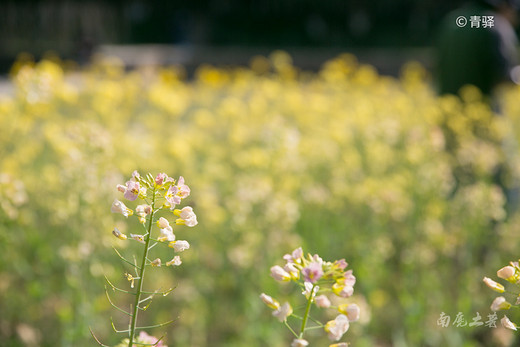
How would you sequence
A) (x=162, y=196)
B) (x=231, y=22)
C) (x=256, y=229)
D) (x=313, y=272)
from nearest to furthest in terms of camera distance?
(x=313, y=272) < (x=162, y=196) < (x=256, y=229) < (x=231, y=22)

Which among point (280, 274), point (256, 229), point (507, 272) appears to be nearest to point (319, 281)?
point (280, 274)

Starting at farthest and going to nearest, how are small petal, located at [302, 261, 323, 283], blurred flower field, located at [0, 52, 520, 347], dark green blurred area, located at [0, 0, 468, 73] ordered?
dark green blurred area, located at [0, 0, 468, 73] → blurred flower field, located at [0, 52, 520, 347] → small petal, located at [302, 261, 323, 283]

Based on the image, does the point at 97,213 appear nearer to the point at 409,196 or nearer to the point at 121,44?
the point at 409,196

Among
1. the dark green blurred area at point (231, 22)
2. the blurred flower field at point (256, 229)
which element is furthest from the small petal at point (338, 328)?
the dark green blurred area at point (231, 22)

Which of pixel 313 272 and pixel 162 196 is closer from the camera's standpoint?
pixel 313 272

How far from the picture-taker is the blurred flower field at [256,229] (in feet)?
8.51

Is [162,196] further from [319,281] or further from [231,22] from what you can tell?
[231,22]

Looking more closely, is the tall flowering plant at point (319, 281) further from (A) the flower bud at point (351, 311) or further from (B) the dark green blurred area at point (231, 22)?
(B) the dark green blurred area at point (231, 22)

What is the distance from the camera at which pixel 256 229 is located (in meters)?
3.13

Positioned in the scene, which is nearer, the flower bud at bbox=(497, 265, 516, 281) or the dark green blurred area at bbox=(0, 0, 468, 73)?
the flower bud at bbox=(497, 265, 516, 281)

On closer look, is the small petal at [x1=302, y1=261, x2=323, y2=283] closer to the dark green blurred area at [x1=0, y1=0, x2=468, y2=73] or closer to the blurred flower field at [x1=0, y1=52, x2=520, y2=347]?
the blurred flower field at [x1=0, y1=52, x2=520, y2=347]

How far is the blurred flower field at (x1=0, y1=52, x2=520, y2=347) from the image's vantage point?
2.59 metres

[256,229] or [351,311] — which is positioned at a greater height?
[256,229]

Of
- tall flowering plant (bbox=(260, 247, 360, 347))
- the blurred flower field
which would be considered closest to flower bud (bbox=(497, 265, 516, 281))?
tall flowering plant (bbox=(260, 247, 360, 347))
